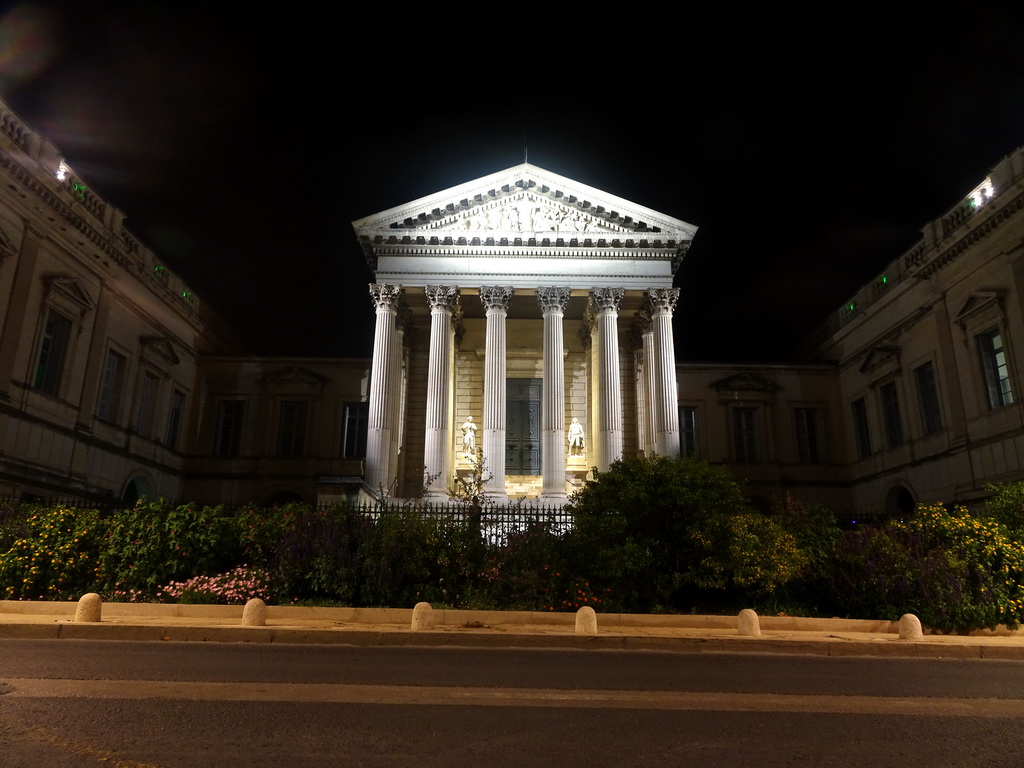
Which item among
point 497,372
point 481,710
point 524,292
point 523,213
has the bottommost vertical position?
point 481,710

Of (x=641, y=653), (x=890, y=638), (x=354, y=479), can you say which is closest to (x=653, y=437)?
(x=354, y=479)

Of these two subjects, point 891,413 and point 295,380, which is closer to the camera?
point 891,413

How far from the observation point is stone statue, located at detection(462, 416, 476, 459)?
2886cm

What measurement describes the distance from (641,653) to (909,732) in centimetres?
501

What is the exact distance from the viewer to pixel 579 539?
50.9 ft

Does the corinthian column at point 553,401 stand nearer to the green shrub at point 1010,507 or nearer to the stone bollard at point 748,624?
the green shrub at point 1010,507

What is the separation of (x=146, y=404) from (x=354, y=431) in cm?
915

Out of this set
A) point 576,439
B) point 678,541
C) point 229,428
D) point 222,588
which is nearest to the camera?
point 222,588

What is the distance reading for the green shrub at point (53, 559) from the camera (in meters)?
13.9

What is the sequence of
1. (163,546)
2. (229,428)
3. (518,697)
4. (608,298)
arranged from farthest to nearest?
(229,428), (608,298), (163,546), (518,697)

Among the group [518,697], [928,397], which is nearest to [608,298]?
[928,397]

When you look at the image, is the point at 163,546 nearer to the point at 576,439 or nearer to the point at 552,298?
the point at 552,298

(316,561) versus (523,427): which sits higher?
(523,427)

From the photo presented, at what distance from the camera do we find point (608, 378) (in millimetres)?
27562
